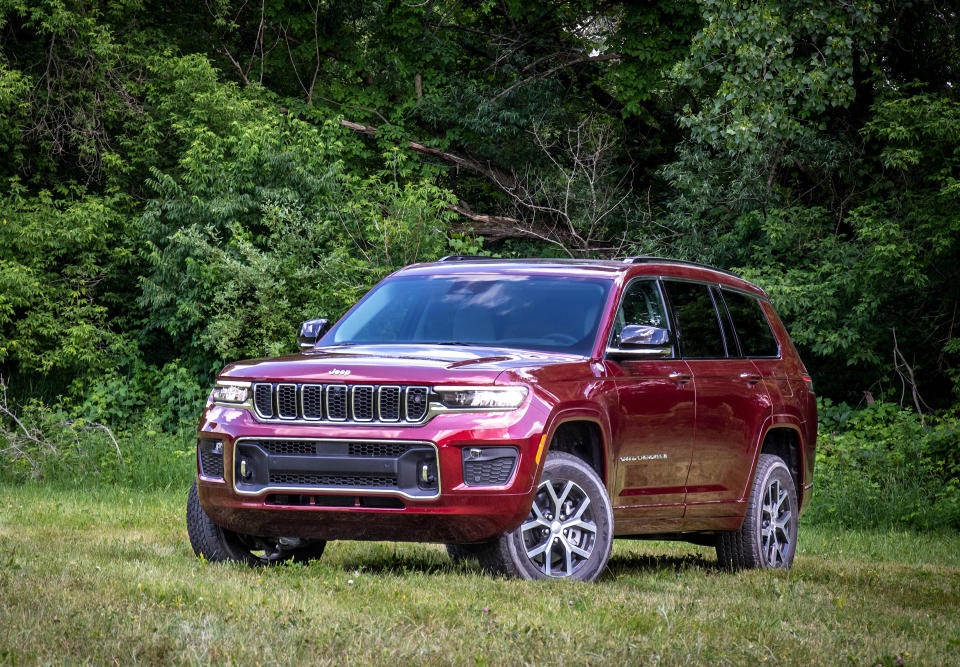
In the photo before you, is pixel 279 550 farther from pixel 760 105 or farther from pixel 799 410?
pixel 760 105

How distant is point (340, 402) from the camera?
7.09 metres

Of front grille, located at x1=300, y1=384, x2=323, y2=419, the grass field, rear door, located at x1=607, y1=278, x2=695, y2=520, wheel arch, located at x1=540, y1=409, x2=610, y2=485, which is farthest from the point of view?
rear door, located at x1=607, y1=278, x2=695, y2=520

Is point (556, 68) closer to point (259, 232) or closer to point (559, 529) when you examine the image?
point (259, 232)

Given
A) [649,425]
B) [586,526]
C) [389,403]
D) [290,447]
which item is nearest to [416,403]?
[389,403]

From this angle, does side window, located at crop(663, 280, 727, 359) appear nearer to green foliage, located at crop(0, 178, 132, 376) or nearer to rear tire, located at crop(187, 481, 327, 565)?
rear tire, located at crop(187, 481, 327, 565)

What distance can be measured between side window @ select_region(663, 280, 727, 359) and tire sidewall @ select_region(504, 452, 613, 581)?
1.59 metres

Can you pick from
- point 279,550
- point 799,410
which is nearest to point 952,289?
point 799,410

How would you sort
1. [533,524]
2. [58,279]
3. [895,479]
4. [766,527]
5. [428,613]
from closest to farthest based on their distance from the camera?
[428,613] < [533,524] < [766,527] < [895,479] < [58,279]

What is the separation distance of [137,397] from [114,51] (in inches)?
243

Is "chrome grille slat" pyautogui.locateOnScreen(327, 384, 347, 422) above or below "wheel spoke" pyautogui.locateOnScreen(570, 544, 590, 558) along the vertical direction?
above

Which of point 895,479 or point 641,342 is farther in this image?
point 895,479

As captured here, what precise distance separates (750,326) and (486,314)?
7.96ft

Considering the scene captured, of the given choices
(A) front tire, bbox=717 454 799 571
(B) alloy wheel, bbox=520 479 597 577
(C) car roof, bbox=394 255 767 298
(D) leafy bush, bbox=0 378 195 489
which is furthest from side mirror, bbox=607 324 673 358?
(D) leafy bush, bbox=0 378 195 489

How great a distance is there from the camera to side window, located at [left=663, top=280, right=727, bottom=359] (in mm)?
8852
